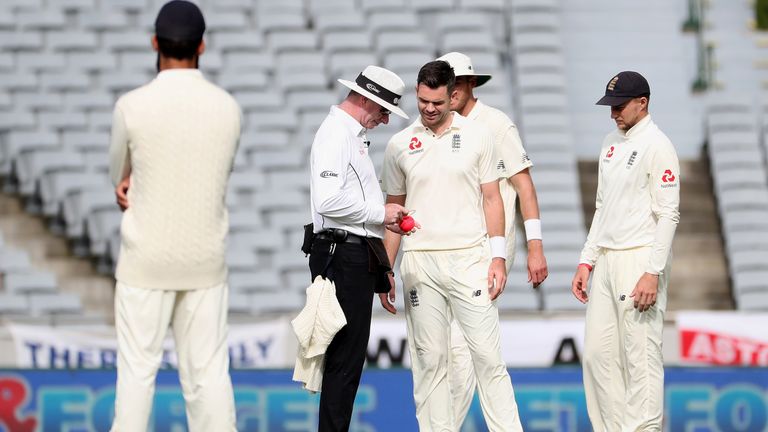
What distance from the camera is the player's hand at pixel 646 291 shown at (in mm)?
6336

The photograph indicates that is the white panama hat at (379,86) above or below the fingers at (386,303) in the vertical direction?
above

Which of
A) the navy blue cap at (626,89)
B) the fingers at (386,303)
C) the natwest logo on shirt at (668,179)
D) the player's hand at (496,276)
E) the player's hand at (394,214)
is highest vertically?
the navy blue cap at (626,89)

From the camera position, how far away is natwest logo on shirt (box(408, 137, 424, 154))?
20.6 ft

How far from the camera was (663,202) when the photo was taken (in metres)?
6.39

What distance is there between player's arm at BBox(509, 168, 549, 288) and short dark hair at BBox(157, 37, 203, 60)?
81.6 inches

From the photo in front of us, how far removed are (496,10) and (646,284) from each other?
821 cm

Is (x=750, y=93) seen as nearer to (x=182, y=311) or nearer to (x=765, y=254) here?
(x=765, y=254)

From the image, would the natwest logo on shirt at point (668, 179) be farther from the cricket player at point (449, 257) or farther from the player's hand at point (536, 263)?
the cricket player at point (449, 257)

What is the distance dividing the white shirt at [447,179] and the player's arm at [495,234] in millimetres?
36

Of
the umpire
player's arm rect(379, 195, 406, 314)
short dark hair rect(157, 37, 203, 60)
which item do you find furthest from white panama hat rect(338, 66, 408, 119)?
short dark hair rect(157, 37, 203, 60)

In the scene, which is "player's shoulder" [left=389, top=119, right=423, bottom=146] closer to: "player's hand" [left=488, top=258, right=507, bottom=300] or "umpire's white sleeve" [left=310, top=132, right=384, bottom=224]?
"umpire's white sleeve" [left=310, top=132, right=384, bottom=224]

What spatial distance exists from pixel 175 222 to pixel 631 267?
238 cm

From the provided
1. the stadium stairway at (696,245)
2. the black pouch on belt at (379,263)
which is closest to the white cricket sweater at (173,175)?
the black pouch on belt at (379,263)

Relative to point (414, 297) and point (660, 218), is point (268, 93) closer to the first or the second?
point (414, 297)
